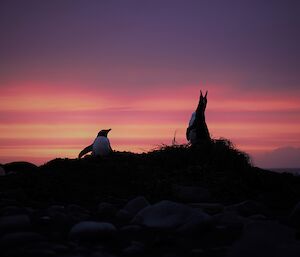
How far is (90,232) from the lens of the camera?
5.21 metres

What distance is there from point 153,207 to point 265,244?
1.96 meters

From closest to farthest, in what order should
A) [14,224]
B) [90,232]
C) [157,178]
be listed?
[90,232] < [14,224] < [157,178]

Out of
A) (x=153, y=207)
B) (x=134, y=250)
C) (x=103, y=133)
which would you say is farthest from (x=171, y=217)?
(x=103, y=133)

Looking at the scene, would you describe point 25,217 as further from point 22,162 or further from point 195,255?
point 22,162

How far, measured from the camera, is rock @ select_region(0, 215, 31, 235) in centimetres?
531

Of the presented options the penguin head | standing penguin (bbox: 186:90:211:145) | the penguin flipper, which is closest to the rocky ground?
standing penguin (bbox: 186:90:211:145)

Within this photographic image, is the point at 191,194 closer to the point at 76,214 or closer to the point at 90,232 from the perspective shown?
the point at 76,214

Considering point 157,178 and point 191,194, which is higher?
point 157,178

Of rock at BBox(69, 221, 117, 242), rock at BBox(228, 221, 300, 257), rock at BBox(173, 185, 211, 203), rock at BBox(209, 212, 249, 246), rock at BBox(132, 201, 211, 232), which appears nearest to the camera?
rock at BBox(228, 221, 300, 257)

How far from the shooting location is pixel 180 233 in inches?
224

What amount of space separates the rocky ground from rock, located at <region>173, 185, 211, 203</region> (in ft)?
0.07

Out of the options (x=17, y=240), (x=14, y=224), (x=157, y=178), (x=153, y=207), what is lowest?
(x=17, y=240)

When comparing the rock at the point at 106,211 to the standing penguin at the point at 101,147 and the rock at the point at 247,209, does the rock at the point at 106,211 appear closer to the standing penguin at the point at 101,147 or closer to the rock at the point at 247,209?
the rock at the point at 247,209

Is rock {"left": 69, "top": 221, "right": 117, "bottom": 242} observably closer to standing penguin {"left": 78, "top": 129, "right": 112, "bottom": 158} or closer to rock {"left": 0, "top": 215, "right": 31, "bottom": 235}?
rock {"left": 0, "top": 215, "right": 31, "bottom": 235}
